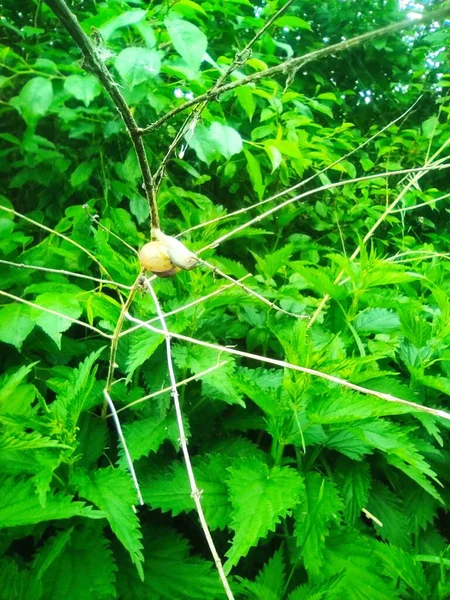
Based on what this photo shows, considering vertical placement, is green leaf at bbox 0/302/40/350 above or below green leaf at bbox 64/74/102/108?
below

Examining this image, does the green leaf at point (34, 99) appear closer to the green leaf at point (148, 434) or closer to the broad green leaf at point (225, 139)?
the broad green leaf at point (225, 139)

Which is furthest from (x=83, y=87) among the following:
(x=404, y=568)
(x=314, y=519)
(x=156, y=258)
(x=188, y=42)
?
(x=404, y=568)

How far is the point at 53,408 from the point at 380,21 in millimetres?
1667

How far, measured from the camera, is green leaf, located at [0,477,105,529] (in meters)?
0.48

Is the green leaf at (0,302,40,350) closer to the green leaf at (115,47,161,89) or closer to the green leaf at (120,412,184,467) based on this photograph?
→ the green leaf at (120,412,184,467)

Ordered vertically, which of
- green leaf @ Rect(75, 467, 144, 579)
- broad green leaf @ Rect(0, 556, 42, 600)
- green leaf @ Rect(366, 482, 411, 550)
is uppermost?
green leaf @ Rect(75, 467, 144, 579)

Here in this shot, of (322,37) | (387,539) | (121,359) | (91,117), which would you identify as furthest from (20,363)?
(322,37)

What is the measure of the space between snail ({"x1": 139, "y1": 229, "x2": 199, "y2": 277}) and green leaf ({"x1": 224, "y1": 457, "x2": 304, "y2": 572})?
0.29 metres

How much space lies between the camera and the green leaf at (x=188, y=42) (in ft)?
2.14

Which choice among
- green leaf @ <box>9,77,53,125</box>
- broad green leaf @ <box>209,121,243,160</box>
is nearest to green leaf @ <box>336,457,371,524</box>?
broad green leaf @ <box>209,121,243,160</box>

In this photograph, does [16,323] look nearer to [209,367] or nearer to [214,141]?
[209,367]

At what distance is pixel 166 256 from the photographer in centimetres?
42

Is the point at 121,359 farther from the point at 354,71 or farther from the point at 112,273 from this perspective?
the point at 354,71

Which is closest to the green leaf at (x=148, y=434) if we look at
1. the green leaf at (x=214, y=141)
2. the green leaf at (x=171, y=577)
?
the green leaf at (x=171, y=577)
